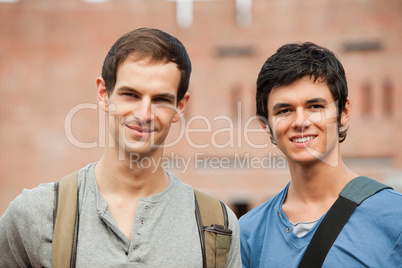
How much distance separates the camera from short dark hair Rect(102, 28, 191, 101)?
235cm

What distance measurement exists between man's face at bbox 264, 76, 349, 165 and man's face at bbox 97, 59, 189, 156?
0.91m

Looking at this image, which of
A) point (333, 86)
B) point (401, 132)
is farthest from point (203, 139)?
point (333, 86)

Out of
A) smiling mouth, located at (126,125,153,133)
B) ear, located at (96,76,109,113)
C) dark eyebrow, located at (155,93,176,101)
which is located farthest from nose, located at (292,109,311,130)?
ear, located at (96,76,109,113)

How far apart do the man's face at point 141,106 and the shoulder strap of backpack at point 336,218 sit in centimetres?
105

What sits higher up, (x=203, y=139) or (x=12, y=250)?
(x=12, y=250)

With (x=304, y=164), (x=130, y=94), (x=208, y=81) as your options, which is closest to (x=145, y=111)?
(x=130, y=94)

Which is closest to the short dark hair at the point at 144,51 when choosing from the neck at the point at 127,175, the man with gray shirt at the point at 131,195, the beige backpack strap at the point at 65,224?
the man with gray shirt at the point at 131,195

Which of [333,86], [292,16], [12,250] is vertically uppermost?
[292,16]

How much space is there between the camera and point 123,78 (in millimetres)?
2322

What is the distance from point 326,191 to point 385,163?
13.1 metres

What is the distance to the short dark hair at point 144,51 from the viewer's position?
7.72 ft

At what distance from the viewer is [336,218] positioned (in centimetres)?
278

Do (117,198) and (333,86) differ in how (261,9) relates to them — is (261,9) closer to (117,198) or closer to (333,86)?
(333,86)

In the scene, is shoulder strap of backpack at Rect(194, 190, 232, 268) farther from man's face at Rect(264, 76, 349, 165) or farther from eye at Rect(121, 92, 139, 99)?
man's face at Rect(264, 76, 349, 165)
